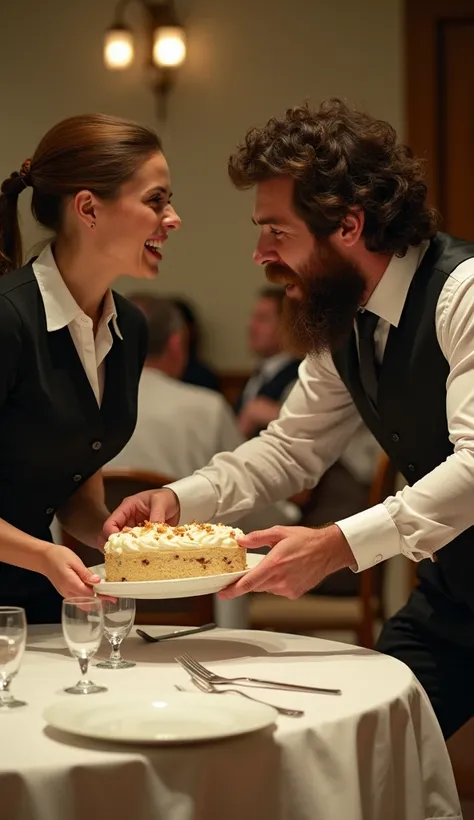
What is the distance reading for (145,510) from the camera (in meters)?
2.48

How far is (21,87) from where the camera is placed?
23.8ft

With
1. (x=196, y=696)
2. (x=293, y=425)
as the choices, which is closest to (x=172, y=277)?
(x=293, y=425)

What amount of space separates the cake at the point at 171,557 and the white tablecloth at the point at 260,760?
0.52 ft

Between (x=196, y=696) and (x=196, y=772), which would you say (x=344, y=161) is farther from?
(x=196, y=772)

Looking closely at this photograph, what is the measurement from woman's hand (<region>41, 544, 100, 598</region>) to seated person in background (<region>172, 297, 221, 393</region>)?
500cm

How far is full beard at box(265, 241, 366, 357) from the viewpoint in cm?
250

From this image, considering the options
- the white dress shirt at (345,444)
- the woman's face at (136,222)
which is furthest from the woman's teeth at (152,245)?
the white dress shirt at (345,444)

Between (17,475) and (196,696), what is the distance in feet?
2.70

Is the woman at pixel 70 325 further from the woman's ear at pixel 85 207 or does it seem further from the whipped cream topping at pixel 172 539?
the whipped cream topping at pixel 172 539

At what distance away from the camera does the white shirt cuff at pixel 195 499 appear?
8.43 ft

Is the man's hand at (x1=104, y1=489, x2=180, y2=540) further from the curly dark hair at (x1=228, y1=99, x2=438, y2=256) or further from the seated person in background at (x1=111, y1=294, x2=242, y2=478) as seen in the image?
the seated person in background at (x1=111, y1=294, x2=242, y2=478)

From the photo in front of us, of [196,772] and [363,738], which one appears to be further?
[363,738]

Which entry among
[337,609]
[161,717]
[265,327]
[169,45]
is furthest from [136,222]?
[169,45]

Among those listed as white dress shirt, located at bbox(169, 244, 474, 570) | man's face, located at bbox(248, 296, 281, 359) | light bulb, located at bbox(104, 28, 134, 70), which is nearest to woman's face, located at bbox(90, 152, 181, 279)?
white dress shirt, located at bbox(169, 244, 474, 570)
